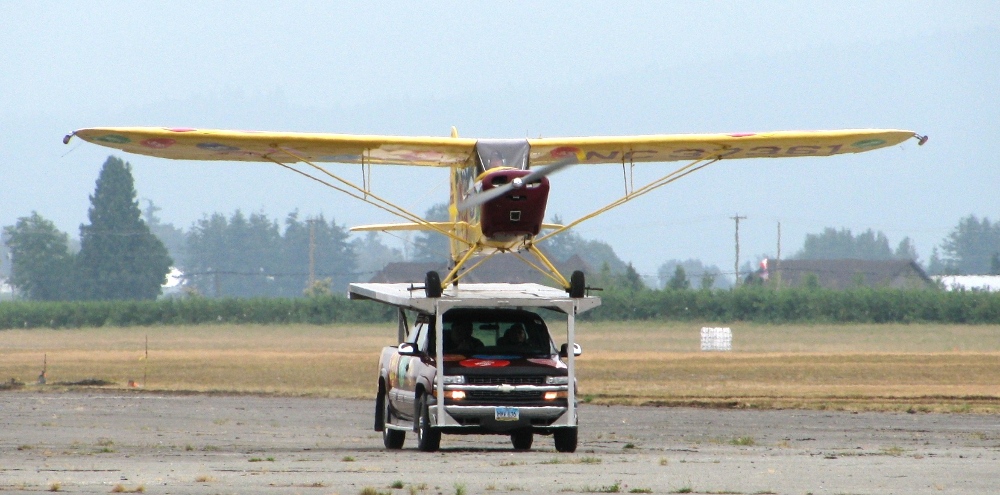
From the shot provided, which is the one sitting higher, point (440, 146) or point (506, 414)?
point (440, 146)

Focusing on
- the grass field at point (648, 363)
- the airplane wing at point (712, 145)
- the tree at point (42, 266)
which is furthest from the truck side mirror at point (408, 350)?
the tree at point (42, 266)

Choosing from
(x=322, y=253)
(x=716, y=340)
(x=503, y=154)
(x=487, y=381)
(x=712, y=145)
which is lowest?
(x=716, y=340)

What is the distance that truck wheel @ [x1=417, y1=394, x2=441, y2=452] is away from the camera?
1326 centimetres

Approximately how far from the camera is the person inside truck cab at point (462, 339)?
1366 cm

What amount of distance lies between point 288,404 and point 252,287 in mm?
140048

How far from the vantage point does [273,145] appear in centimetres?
1825

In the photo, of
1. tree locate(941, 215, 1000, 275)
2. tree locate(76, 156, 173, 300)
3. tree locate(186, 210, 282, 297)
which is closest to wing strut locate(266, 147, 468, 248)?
tree locate(76, 156, 173, 300)

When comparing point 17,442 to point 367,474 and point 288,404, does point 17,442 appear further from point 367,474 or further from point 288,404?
point 288,404

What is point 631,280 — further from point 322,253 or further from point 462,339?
point 322,253

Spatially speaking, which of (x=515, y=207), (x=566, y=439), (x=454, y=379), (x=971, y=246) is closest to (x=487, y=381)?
(x=454, y=379)

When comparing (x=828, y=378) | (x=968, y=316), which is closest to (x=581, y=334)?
(x=968, y=316)

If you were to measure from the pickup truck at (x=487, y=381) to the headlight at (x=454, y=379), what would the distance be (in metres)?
0.01

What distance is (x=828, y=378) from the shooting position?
3044 centimetres

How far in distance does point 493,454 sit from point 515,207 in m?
4.34
